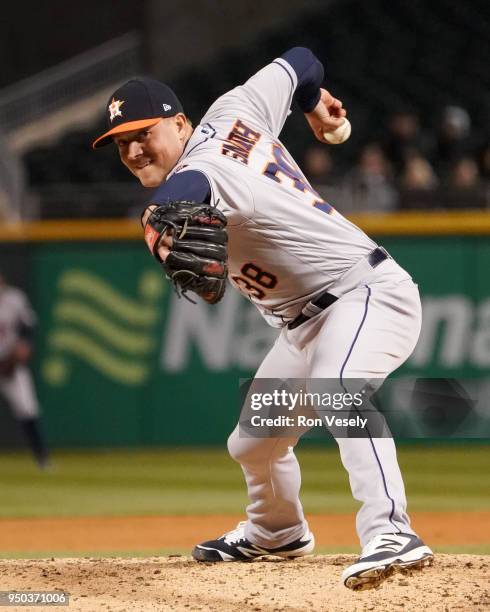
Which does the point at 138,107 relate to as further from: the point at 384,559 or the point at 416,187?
the point at 416,187

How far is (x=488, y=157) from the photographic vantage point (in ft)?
37.1

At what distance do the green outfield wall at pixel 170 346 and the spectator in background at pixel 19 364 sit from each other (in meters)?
0.43

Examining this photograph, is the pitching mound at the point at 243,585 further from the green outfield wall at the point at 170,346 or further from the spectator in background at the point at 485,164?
the spectator in background at the point at 485,164

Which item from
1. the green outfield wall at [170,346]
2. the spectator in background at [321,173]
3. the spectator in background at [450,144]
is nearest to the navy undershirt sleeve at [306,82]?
the spectator in background at [321,173]

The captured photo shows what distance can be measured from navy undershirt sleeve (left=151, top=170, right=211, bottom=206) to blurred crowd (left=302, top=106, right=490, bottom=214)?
6.57 metres

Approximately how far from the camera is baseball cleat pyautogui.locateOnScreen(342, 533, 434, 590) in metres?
3.61

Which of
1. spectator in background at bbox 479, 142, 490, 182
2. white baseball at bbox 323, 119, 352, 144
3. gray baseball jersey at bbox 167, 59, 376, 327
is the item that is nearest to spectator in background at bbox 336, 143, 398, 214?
spectator in background at bbox 479, 142, 490, 182

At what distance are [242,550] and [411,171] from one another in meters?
6.72

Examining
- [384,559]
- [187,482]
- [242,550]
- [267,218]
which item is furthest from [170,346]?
[384,559]

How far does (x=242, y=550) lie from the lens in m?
4.98

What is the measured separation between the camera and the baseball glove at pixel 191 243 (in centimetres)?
349

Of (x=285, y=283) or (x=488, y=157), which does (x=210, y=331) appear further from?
(x=285, y=283)

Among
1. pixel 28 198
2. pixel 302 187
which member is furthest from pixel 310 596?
pixel 28 198

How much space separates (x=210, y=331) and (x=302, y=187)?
657 centimetres
